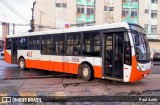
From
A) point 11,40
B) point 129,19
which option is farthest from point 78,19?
point 11,40

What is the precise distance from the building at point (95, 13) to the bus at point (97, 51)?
28.6 m

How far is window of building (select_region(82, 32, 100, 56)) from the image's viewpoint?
12.5 meters

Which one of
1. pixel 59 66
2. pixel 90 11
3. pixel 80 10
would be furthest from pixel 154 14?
pixel 59 66

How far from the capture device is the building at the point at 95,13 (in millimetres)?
45281

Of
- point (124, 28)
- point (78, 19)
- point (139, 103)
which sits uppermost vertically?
point (78, 19)

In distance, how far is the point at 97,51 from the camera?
1245 centimetres

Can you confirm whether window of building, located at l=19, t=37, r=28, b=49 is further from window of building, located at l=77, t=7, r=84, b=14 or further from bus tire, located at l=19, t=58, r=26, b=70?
window of building, located at l=77, t=7, r=84, b=14

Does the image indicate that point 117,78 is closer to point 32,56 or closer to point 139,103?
point 139,103

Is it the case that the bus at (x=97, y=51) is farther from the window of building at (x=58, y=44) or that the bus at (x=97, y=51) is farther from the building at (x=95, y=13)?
the building at (x=95, y=13)

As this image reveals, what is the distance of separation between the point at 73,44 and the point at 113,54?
2867mm

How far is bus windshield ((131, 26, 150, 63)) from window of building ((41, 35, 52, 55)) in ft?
19.2

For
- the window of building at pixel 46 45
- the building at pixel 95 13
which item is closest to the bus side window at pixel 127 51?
the window of building at pixel 46 45

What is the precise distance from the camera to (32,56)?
17.3 meters

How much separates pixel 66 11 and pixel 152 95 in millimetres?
37636
